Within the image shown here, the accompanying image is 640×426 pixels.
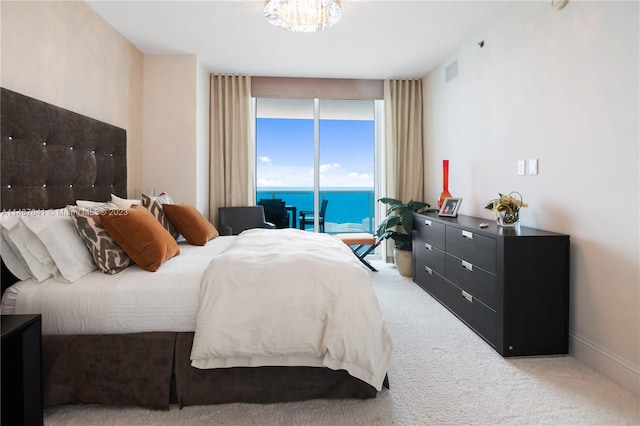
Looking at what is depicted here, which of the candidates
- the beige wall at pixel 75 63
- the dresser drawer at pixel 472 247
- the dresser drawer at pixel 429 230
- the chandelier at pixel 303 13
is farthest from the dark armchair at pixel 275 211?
the chandelier at pixel 303 13

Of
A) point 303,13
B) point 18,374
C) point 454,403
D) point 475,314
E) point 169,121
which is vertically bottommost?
point 454,403

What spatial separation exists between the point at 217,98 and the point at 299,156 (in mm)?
1719

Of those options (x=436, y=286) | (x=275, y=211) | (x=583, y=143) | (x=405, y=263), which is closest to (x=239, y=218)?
(x=275, y=211)

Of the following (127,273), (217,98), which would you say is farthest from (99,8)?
(127,273)

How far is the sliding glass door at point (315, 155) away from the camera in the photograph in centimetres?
496

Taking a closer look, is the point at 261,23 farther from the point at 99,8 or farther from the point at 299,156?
the point at 299,156

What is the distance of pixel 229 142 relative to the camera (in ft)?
14.7

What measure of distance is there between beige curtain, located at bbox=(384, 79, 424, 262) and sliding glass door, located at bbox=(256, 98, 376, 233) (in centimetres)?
39

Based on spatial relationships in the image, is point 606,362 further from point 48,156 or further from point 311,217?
point 311,217

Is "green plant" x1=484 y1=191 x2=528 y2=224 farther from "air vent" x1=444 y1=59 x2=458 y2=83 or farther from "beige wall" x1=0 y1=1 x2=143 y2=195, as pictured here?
"beige wall" x1=0 y1=1 x2=143 y2=195

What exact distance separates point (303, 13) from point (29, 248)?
2280 millimetres

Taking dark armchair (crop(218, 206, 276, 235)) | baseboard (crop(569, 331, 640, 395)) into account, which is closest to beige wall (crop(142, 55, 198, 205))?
dark armchair (crop(218, 206, 276, 235))

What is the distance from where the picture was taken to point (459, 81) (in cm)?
366

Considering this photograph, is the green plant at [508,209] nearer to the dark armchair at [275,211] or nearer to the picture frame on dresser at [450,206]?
the picture frame on dresser at [450,206]
